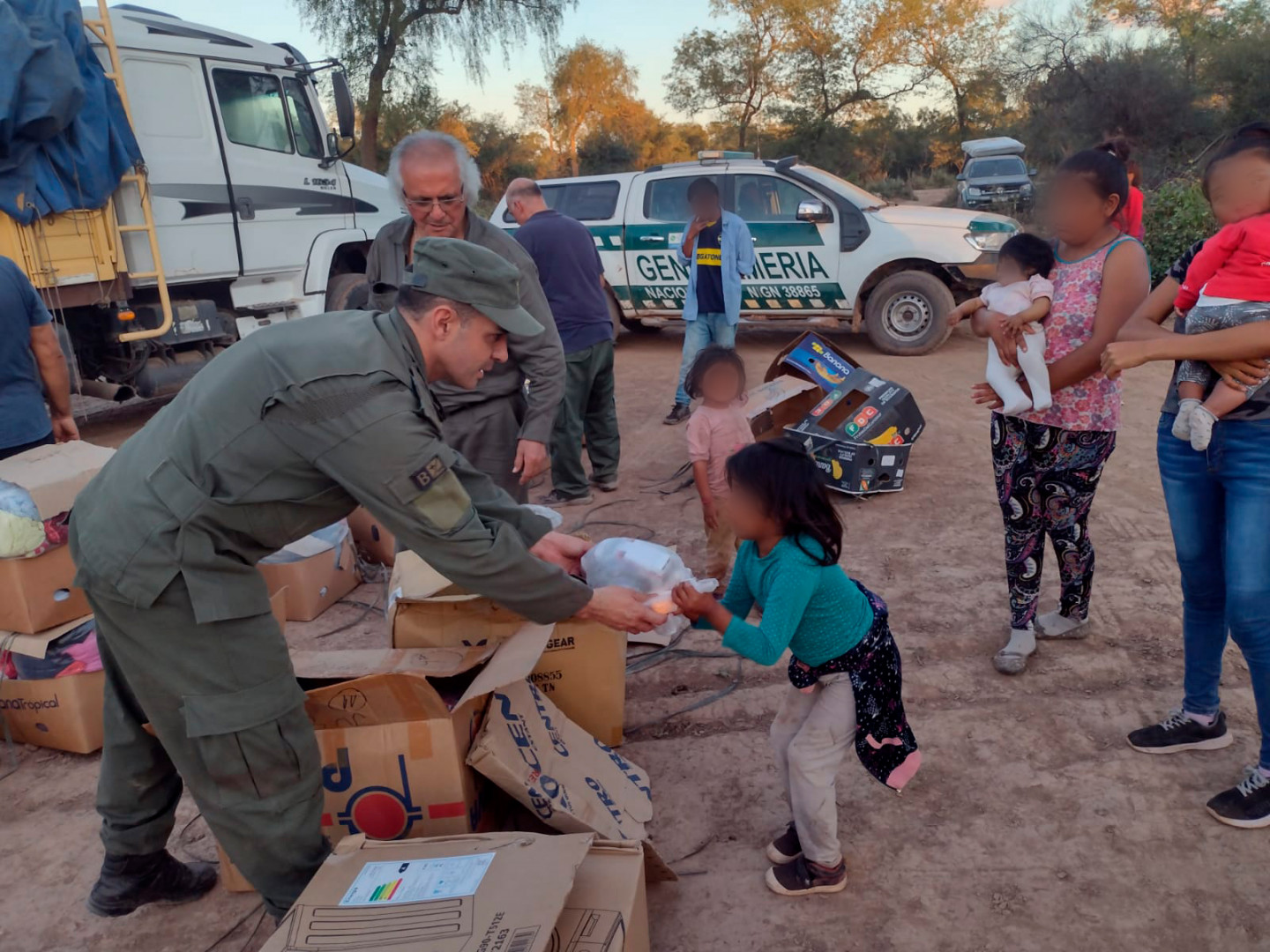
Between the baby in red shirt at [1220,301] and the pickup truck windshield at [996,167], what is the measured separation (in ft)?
67.0

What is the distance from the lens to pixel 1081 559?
358 cm

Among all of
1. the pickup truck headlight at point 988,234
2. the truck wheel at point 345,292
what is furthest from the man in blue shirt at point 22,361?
the pickup truck headlight at point 988,234

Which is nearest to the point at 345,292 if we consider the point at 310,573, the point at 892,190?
the point at 310,573

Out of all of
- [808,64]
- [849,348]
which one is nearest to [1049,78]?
[808,64]

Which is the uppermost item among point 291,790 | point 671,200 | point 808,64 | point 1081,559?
point 808,64

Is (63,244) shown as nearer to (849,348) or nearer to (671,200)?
(671,200)

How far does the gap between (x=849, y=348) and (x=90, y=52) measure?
7.68m

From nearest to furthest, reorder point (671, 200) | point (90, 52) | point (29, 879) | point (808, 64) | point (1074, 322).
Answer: point (29, 879), point (1074, 322), point (90, 52), point (671, 200), point (808, 64)

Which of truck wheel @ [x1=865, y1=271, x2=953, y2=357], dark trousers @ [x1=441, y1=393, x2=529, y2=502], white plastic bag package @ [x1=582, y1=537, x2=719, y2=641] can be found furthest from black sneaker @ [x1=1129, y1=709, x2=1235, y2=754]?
truck wheel @ [x1=865, y1=271, x2=953, y2=357]

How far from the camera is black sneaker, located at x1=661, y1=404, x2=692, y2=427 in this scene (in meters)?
7.62

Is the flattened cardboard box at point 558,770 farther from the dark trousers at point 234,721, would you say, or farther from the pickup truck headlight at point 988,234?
the pickup truck headlight at point 988,234

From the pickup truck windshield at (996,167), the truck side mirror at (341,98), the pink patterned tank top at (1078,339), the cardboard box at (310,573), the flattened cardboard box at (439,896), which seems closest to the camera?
the flattened cardboard box at (439,896)

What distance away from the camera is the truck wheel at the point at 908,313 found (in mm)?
9234

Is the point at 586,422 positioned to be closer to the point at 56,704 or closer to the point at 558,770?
the point at 56,704
